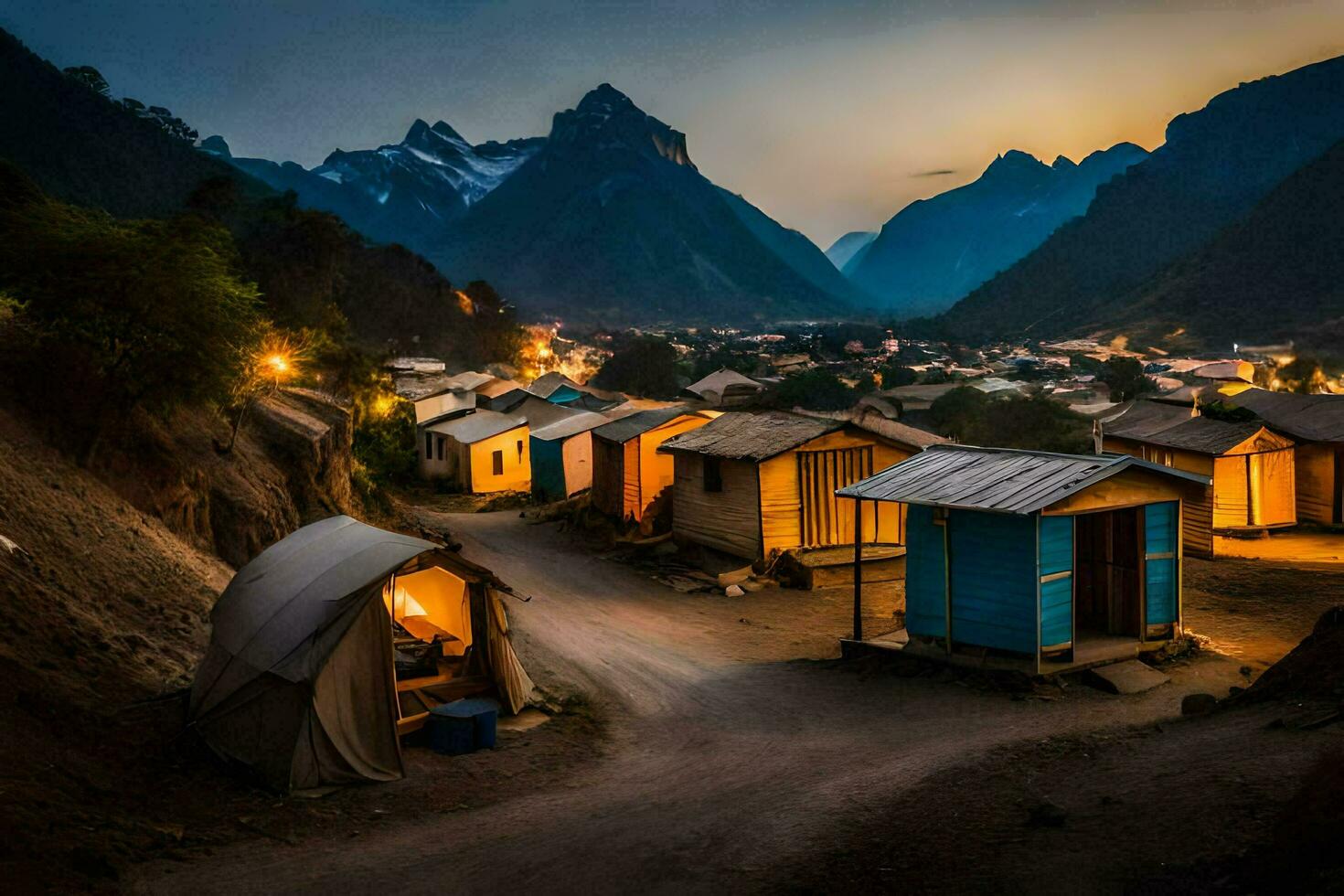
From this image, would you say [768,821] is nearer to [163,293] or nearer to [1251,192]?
[163,293]

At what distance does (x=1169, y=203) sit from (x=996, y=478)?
14523 cm

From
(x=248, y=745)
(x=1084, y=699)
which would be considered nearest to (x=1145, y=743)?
(x=1084, y=699)

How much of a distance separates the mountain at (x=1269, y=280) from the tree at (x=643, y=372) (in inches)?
1758

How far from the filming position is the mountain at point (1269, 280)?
3228 inches

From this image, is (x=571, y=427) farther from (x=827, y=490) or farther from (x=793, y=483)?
(x=827, y=490)

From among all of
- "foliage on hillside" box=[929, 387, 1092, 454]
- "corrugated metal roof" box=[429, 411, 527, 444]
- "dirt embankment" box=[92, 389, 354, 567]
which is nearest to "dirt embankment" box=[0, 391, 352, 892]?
"dirt embankment" box=[92, 389, 354, 567]

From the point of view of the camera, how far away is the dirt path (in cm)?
741

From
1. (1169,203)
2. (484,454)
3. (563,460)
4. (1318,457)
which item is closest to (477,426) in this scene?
(484,454)

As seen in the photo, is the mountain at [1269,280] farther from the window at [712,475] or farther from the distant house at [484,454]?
the window at [712,475]

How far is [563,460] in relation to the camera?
3712 cm

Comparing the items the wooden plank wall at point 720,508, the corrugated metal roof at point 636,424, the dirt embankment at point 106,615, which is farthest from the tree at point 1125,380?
the dirt embankment at point 106,615

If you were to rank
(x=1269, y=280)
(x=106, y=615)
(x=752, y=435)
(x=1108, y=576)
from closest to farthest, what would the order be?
(x=106, y=615) → (x=1108, y=576) → (x=752, y=435) → (x=1269, y=280)

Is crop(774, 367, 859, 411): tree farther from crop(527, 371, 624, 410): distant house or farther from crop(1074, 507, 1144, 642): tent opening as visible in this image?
crop(1074, 507, 1144, 642): tent opening

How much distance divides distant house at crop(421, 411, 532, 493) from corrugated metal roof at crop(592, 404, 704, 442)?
10.7 m
